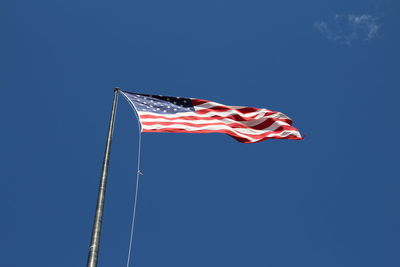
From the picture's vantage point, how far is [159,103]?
15.5 meters

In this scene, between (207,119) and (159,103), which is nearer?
(159,103)

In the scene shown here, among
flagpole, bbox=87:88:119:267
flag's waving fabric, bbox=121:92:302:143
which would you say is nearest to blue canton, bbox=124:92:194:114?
flag's waving fabric, bbox=121:92:302:143

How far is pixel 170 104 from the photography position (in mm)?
15883

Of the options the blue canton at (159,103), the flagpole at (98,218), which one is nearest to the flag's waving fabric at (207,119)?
the blue canton at (159,103)

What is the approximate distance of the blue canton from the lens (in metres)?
14.7

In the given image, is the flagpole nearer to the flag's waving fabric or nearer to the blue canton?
the flag's waving fabric

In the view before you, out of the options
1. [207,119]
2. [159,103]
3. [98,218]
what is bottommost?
[98,218]

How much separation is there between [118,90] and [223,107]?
16.6ft

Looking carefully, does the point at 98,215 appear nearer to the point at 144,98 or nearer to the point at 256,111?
the point at 144,98

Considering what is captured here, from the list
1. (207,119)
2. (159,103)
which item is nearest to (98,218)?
(159,103)

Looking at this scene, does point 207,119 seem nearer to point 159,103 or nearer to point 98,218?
point 159,103

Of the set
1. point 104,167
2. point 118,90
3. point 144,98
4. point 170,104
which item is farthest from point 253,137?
point 104,167

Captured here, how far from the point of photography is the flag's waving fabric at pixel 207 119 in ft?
47.3

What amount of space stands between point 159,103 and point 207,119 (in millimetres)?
2036
